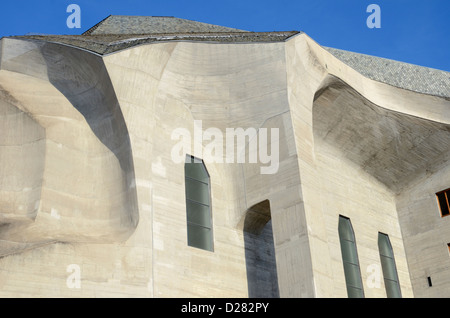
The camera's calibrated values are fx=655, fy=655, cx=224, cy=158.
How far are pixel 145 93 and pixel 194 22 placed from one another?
625 cm

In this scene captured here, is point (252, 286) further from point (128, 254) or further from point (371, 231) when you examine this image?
point (371, 231)

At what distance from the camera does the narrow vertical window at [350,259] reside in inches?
691

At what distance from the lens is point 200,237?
14648 millimetres

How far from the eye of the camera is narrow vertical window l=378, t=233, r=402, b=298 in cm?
1922

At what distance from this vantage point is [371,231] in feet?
63.4

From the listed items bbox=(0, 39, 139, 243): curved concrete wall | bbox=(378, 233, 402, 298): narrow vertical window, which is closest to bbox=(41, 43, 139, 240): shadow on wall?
bbox=(0, 39, 139, 243): curved concrete wall

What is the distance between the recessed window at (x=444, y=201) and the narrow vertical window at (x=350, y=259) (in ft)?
11.1

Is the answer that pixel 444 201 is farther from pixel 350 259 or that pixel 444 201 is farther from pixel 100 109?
pixel 100 109

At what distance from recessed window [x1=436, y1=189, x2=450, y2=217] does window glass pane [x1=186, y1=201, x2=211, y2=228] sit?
28.0ft

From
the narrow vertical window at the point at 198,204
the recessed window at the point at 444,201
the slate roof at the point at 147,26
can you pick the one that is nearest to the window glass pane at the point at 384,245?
the recessed window at the point at 444,201

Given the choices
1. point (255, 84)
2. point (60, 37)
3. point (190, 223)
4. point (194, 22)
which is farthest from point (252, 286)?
point (194, 22)

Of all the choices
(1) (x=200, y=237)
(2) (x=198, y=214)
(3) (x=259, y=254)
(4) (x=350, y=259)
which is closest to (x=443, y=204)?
(4) (x=350, y=259)

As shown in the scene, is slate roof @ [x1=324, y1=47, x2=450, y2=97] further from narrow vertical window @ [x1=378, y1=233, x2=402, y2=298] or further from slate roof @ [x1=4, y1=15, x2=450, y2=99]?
narrow vertical window @ [x1=378, y1=233, x2=402, y2=298]

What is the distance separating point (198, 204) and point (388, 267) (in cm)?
744
